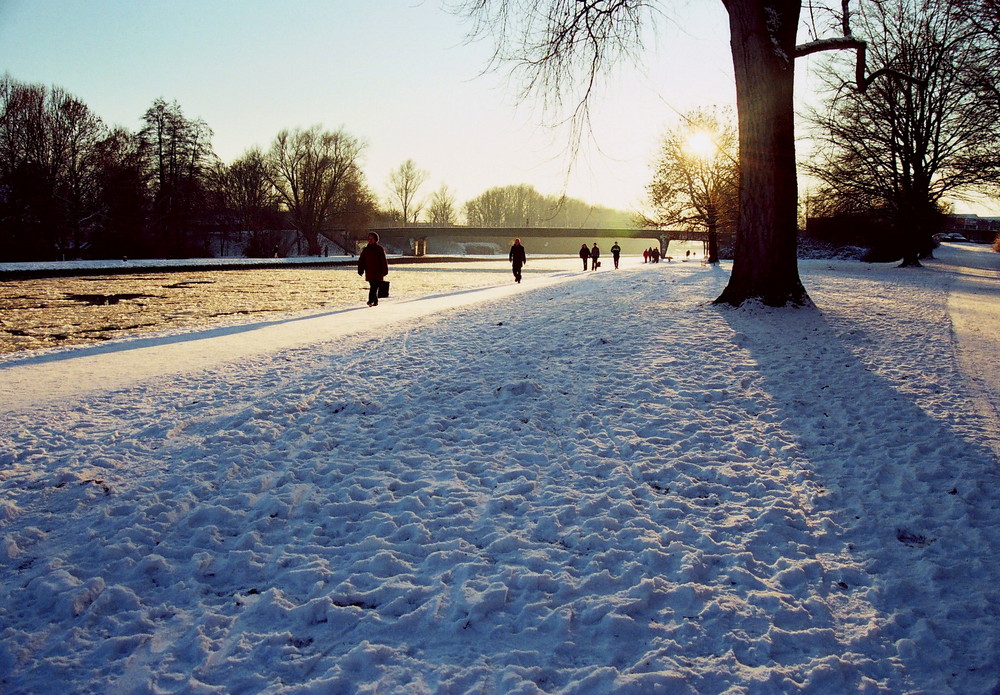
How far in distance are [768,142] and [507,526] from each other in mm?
8609

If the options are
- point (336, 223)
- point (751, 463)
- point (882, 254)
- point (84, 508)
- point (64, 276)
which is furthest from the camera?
point (336, 223)

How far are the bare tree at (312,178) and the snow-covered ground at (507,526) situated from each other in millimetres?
66913

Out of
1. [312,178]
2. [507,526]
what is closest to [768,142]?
[507,526]

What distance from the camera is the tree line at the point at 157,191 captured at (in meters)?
41.0

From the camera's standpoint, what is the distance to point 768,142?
9.52m

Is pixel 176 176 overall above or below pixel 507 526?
above

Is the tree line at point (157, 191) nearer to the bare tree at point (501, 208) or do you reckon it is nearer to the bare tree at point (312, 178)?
the bare tree at point (312, 178)

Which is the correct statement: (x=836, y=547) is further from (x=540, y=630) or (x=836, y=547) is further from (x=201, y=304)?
(x=201, y=304)

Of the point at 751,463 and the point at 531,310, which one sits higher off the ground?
the point at 531,310

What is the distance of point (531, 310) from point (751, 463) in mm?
7322

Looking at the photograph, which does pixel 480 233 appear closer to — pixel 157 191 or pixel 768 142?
pixel 157 191

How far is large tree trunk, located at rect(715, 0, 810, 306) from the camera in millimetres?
9461

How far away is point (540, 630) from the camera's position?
2756 mm

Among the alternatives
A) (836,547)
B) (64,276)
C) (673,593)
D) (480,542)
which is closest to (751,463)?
(836,547)
